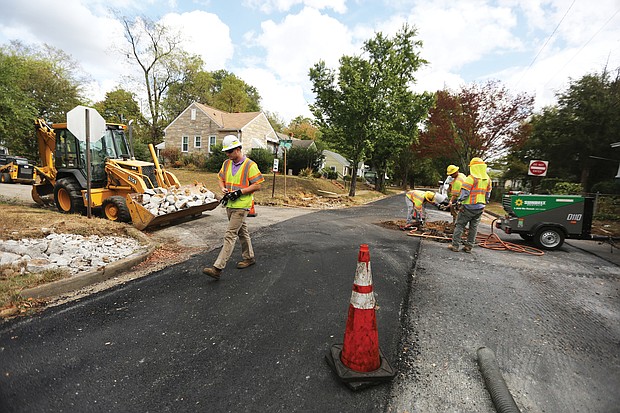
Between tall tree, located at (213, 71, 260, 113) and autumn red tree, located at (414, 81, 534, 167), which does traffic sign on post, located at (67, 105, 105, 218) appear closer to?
autumn red tree, located at (414, 81, 534, 167)

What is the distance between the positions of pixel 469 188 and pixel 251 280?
496cm

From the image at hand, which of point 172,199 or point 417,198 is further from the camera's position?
point 417,198

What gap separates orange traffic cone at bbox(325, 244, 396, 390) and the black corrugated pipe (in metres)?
0.69

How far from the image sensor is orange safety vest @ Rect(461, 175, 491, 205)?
20.9 feet

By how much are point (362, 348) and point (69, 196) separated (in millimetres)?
9443

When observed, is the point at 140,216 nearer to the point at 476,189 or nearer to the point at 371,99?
the point at 476,189

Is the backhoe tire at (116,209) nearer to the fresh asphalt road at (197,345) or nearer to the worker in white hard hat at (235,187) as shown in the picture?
the fresh asphalt road at (197,345)

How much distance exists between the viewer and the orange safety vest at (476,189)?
636 cm

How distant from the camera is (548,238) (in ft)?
23.9

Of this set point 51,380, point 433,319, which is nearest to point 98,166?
point 51,380

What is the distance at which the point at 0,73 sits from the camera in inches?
463

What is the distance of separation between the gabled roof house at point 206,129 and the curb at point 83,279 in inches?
1052

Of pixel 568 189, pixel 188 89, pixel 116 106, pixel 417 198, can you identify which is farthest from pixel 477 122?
pixel 116 106

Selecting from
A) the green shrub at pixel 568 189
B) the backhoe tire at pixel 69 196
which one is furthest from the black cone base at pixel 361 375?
the green shrub at pixel 568 189
